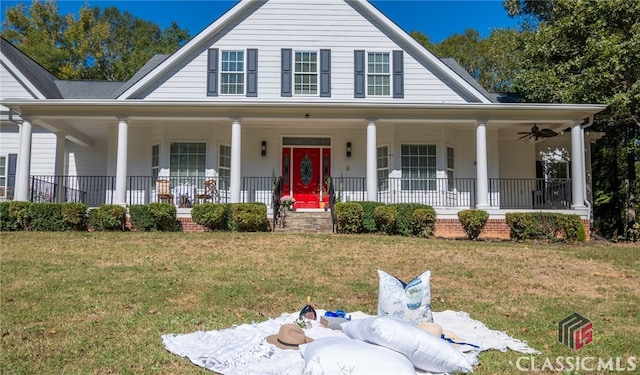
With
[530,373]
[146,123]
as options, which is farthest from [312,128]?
[530,373]

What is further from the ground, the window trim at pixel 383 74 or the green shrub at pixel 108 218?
the window trim at pixel 383 74

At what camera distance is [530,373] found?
381 centimetres

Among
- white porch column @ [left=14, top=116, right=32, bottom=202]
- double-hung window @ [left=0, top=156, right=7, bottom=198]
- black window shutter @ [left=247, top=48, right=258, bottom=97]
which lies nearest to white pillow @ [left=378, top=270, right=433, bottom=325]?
black window shutter @ [left=247, top=48, right=258, bottom=97]

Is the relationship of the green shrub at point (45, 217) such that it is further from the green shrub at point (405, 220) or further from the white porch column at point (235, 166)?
the green shrub at point (405, 220)

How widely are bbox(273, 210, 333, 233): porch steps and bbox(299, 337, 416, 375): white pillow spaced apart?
8.89m

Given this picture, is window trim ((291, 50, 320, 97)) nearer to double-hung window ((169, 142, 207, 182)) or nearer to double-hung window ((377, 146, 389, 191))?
double-hung window ((377, 146, 389, 191))

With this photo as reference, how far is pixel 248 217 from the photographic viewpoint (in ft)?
39.1

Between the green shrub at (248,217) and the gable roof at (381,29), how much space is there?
547 cm

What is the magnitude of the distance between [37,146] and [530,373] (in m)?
17.1

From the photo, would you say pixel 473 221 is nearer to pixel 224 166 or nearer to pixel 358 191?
pixel 358 191

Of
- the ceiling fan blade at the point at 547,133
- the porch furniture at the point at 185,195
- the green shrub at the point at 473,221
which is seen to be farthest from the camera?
the ceiling fan blade at the point at 547,133

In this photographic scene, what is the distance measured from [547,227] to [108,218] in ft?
36.9

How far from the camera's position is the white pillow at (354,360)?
3430 mm

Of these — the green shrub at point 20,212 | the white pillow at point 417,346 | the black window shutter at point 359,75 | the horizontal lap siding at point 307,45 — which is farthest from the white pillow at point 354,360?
the black window shutter at point 359,75
